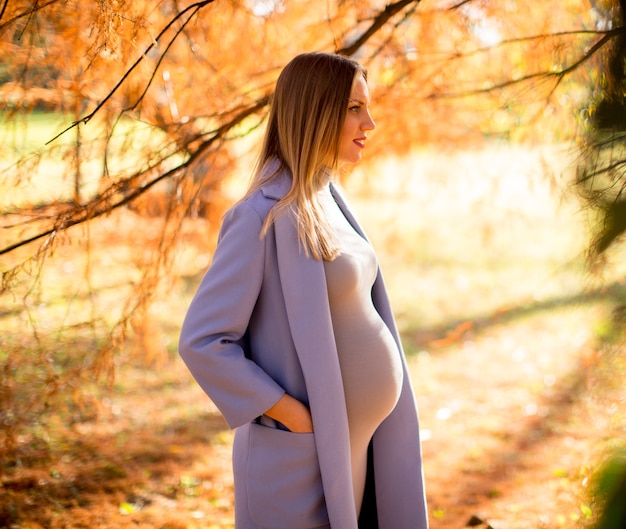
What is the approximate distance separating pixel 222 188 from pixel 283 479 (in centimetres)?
238

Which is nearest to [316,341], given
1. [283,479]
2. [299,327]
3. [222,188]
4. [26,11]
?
[299,327]

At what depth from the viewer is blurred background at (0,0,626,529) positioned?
7.67ft

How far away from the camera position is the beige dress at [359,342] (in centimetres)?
209

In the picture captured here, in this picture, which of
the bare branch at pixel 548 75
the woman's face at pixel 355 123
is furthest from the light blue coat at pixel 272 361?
the bare branch at pixel 548 75

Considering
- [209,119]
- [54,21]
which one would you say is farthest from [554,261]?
[54,21]

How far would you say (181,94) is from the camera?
3502 mm

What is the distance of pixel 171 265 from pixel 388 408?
1406 millimetres

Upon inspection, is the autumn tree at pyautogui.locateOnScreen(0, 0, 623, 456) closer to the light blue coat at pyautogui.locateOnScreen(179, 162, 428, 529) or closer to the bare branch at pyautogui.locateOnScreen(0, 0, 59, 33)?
the bare branch at pyautogui.locateOnScreen(0, 0, 59, 33)

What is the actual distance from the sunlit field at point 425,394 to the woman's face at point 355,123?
2.18 ft

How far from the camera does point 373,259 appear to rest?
227 centimetres

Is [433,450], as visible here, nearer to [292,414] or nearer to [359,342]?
[359,342]

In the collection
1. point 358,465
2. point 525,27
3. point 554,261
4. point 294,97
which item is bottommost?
point 358,465

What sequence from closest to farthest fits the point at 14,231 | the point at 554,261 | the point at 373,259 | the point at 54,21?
the point at 373,259, the point at 54,21, the point at 14,231, the point at 554,261

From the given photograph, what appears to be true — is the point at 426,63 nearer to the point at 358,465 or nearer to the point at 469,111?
the point at 469,111
